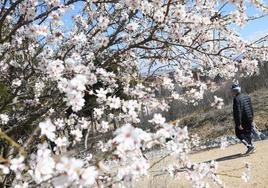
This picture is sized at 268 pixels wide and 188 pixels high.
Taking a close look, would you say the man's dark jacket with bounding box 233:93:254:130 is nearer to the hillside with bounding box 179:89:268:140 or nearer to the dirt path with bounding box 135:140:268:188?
the dirt path with bounding box 135:140:268:188

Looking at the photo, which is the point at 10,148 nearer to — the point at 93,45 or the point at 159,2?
the point at 93,45

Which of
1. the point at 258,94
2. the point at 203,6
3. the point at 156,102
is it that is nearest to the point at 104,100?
the point at 156,102

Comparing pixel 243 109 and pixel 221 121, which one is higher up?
pixel 221 121

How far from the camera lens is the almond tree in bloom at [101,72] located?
2809 mm

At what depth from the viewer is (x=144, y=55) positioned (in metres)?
5.46

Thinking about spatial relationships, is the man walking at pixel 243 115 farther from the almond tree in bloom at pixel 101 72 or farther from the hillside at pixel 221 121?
the hillside at pixel 221 121

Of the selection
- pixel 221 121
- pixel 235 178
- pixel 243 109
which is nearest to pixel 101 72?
pixel 235 178

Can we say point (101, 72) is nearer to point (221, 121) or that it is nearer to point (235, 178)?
point (235, 178)

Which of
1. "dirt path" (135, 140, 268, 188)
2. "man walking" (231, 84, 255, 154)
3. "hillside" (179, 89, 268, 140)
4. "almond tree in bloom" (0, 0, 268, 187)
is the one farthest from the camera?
"hillside" (179, 89, 268, 140)

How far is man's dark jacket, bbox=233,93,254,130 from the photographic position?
8.66 metres

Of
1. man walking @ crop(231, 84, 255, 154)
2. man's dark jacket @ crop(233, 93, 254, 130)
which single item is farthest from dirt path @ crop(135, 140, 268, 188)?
man's dark jacket @ crop(233, 93, 254, 130)

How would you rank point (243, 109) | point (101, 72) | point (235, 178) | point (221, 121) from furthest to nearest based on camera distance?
1. point (221, 121)
2. point (243, 109)
3. point (235, 178)
4. point (101, 72)

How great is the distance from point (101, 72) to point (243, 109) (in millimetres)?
5475

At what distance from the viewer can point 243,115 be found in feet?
28.9
